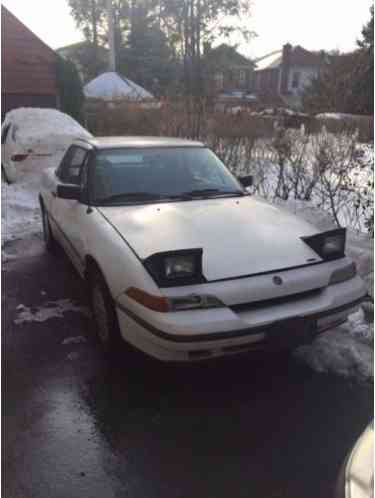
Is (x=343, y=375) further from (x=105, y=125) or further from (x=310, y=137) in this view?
(x=105, y=125)

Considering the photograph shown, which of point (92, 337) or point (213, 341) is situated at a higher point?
point (213, 341)

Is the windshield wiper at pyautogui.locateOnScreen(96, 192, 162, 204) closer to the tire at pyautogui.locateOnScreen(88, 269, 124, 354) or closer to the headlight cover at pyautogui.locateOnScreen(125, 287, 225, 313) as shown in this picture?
the tire at pyautogui.locateOnScreen(88, 269, 124, 354)

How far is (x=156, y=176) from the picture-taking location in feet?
13.1

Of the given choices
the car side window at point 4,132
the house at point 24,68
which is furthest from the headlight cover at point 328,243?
the house at point 24,68

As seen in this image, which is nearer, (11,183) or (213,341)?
(213,341)

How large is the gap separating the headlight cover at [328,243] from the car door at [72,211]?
5.82ft

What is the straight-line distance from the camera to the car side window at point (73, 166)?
439 cm

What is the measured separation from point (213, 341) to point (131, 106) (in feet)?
31.7

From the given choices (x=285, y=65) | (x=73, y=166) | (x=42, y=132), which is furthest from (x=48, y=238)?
(x=285, y=65)

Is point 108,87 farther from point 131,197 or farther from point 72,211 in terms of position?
point 131,197

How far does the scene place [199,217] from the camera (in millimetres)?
3404

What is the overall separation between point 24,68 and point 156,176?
12.2 metres

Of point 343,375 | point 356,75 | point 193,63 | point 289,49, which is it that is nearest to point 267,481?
point 343,375

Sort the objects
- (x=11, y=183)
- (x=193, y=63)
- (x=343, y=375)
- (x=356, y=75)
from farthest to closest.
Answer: (x=193, y=63)
(x=356, y=75)
(x=11, y=183)
(x=343, y=375)
